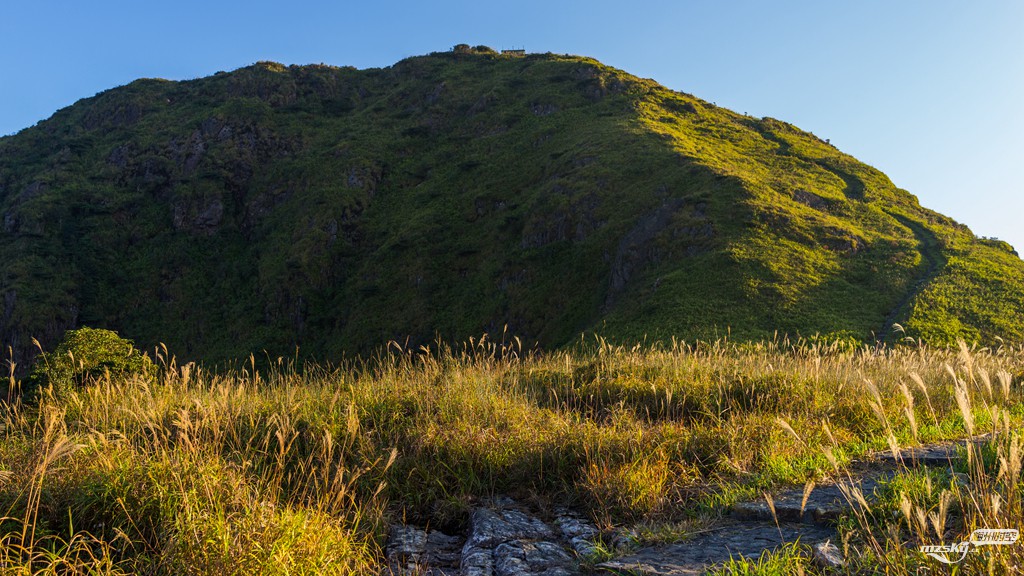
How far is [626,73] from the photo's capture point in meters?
82.1

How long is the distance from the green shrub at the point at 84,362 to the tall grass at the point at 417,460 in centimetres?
281

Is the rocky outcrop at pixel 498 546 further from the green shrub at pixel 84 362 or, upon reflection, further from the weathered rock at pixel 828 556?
the green shrub at pixel 84 362

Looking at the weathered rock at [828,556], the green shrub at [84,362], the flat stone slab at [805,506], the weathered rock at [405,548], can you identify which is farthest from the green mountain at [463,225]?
the weathered rock at [828,556]

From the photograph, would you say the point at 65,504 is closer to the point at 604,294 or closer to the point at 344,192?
the point at 604,294

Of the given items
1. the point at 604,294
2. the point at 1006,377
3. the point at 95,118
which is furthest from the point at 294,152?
the point at 1006,377

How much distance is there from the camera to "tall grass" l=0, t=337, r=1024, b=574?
323 cm

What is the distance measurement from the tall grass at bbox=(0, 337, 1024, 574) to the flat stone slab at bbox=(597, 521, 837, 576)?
0.22 m

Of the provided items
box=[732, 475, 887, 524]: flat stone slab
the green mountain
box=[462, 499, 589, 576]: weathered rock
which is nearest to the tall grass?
box=[732, 475, 887, 524]: flat stone slab

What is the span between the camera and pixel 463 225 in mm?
53969

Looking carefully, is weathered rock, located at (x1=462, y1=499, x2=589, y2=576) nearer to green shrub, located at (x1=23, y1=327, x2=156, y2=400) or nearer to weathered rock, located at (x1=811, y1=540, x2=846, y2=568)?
weathered rock, located at (x1=811, y1=540, x2=846, y2=568)

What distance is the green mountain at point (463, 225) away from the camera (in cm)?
3100

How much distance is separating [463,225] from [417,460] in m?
49.4

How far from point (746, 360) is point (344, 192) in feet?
197

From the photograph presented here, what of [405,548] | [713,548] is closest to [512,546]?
[405,548]
